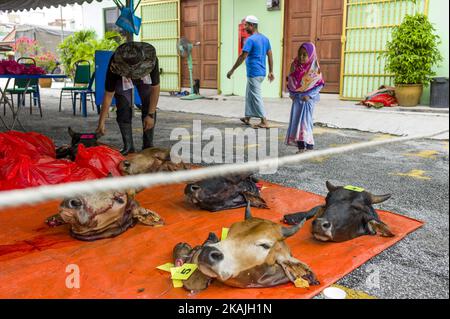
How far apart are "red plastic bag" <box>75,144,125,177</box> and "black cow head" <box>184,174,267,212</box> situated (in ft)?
2.48

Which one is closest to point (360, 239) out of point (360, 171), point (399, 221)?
point (399, 221)

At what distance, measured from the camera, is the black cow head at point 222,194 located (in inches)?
126

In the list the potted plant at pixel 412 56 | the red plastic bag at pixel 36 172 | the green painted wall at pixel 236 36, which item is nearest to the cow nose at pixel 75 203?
the red plastic bag at pixel 36 172

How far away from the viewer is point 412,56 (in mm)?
7473

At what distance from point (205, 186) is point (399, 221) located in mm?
1355

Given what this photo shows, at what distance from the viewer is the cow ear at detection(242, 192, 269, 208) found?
11.0 feet

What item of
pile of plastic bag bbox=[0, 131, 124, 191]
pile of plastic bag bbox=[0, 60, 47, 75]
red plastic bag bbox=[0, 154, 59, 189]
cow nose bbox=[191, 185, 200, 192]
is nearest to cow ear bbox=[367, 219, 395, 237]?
cow nose bbox=[191, 185, 200, 192]

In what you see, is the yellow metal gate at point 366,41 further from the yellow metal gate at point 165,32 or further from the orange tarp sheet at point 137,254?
the orange tarp sheet at point 137,254

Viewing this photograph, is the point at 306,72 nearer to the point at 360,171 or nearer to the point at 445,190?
the point at 360,171

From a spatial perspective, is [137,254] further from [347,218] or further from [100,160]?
[100,160]

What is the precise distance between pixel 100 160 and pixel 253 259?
6.73 ft

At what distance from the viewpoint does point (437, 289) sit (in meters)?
2.23

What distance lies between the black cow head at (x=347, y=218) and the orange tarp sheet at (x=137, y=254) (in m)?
0.05

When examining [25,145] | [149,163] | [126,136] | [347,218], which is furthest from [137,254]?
[126,136]
